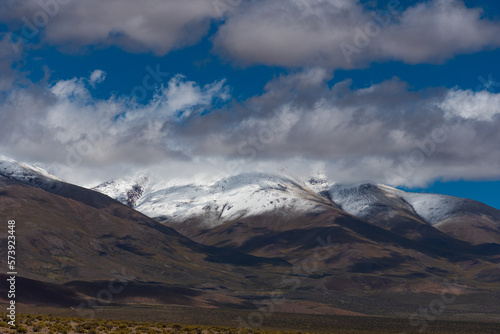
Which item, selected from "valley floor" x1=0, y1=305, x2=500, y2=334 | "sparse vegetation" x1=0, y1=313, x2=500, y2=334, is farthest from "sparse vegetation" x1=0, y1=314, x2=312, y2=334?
"valley floor" x1=0, y1=305, x2=500, y2=334

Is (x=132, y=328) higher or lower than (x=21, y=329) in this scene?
higher

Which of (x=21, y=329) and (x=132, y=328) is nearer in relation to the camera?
(x=21, y=329)

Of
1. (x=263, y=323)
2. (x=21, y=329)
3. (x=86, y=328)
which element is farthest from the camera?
(x=263, y=323)

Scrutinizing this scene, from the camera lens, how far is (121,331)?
87062mm

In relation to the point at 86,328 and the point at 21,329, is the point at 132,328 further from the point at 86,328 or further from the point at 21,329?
the point at 21,329

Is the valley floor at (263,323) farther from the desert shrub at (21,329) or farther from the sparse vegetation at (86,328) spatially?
the desert shrub at (21,329)

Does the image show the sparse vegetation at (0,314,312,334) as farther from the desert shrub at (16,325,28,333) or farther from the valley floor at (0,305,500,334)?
the valley floor at (0,305,500,334)

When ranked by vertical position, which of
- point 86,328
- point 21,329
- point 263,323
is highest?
point 263,323

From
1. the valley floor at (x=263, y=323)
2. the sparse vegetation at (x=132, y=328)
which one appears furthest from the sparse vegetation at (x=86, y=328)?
the valley floor at (x=263, y=323)

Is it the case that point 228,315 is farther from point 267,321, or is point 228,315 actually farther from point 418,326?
point 418,326

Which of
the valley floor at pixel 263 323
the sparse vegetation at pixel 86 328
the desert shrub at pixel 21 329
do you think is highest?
the valley floor at pixel 263 323

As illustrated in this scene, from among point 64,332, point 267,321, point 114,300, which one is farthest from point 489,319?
point 64,332

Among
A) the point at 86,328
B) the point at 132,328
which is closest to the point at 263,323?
the point at 132,328

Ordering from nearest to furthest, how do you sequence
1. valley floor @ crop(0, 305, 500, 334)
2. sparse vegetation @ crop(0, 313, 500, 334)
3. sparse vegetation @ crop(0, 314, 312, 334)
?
sparse vegetation @ crop(0, 314, 312, 334) < sparse vegetation @ crop(0, 313, 500, 334) < valley floor @ crop(0, 305, 500, 334)
